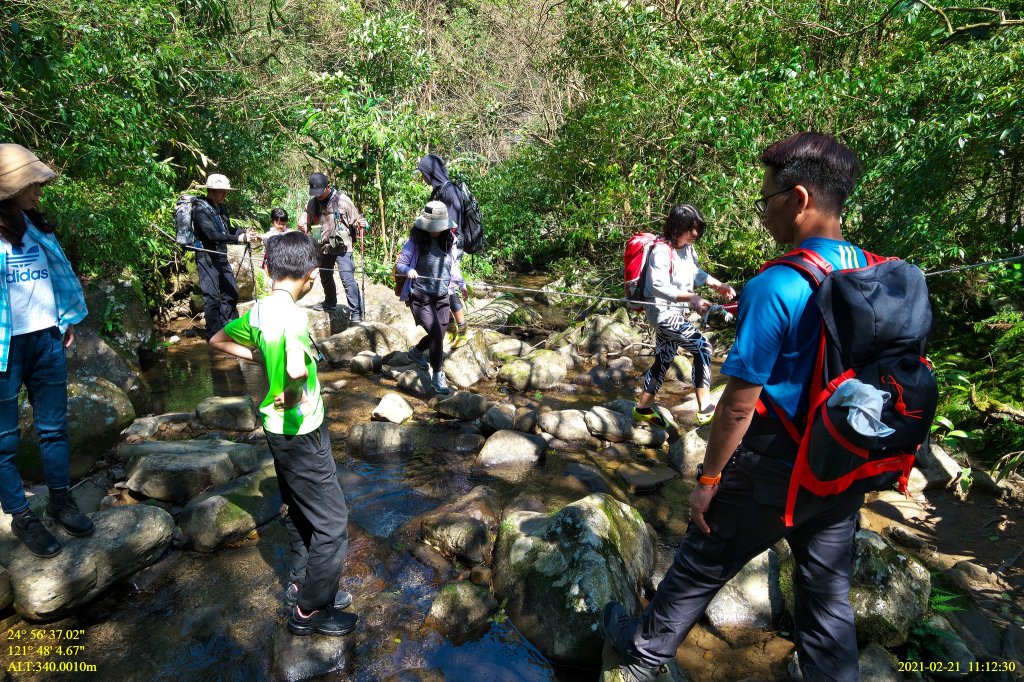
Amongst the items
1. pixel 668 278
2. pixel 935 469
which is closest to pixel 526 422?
pixel 668 278

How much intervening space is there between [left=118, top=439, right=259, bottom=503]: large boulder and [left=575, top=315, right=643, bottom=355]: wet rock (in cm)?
513

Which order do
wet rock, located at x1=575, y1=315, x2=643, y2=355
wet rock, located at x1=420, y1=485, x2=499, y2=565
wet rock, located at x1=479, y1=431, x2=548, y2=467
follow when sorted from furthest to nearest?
1. wet rock, located at x1=575, y1=315, x2=643, y2=355
2. wet rock, located at x1=479, y1=431, x2=548, y2=467
3. wet rock, located at x1=420, y1=485, x2=499, y2=565

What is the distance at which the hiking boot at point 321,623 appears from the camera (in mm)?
2777

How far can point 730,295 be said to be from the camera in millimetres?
4637

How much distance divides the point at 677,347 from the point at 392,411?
8.79ft

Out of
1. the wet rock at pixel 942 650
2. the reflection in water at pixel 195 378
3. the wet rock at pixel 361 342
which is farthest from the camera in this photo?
the wet rock at pixel 361 342

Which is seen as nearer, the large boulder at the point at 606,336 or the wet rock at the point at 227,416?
the wet rock at the point at 227,416

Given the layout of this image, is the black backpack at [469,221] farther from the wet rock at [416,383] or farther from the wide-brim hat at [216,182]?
the wide-brim hat at [216,182]

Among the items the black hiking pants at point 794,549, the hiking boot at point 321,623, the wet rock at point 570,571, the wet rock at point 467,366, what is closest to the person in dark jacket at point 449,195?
the wet rock at point 467,366

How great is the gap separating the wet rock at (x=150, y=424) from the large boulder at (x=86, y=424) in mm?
139

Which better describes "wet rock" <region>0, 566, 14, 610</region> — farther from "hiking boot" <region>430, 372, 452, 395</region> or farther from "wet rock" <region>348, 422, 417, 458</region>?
"hiking boot" <region>430, 372, 452, 395</region>

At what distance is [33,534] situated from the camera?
2.87 m

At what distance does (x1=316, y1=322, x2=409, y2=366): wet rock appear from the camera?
714 cm

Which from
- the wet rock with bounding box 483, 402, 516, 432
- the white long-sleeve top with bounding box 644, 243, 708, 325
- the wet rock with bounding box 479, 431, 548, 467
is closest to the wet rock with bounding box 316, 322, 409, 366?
the wet rock with bounding box 483, 402, 516, 432
